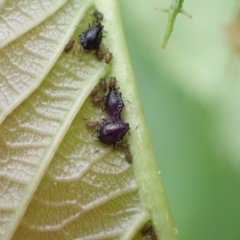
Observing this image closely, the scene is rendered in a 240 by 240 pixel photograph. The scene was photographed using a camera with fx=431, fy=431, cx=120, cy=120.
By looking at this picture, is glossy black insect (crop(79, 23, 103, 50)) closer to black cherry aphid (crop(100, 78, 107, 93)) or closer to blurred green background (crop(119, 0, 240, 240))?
black cherry aphid (crop(100, 78, 107, 93))

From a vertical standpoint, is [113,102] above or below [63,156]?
above

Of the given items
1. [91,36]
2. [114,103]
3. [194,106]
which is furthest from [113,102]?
[194,106]

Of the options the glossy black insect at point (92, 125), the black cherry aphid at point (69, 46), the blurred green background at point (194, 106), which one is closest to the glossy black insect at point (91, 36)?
the black cherry aphid at point (69, 46)

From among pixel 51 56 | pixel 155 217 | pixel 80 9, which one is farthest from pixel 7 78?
pixel 155 217

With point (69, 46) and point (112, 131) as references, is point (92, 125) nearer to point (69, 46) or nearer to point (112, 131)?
point (112, 131)

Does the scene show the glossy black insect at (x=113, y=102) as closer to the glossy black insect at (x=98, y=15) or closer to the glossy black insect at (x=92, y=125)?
the glossy black insect at (x=92, y=125)
